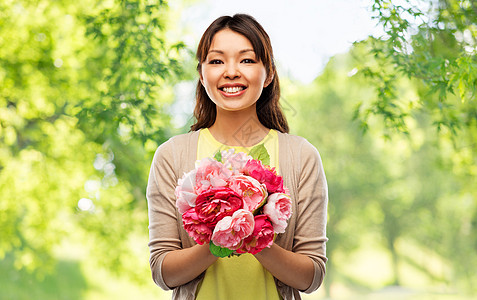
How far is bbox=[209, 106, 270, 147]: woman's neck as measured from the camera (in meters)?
1.64

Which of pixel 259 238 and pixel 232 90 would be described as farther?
pixel 232 90

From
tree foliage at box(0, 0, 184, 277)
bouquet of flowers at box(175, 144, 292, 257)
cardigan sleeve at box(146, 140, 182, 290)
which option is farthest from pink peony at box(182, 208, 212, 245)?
tree foliage at box(0, 0, 184, 277)

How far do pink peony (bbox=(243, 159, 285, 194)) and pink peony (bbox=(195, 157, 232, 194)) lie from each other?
6cm

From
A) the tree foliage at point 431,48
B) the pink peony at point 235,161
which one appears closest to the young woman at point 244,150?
the pink peony at point 235,161

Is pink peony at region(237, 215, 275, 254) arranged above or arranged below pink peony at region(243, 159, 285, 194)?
below

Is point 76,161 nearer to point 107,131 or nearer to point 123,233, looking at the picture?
point 123,233

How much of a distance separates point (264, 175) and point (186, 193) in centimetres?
19

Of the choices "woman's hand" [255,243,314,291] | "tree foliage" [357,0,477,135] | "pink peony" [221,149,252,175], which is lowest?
"woman's hand" [255,243,314,291]

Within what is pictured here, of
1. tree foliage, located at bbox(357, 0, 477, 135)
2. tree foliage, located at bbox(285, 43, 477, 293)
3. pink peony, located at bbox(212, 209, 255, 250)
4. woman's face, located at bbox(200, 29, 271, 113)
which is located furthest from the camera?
tree foliage, located at bbox(285, 43, 477, 293)

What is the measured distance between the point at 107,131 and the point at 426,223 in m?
11.5

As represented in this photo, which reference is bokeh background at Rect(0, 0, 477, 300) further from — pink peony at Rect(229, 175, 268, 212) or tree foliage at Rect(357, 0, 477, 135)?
pink peony at Rect(229, 175, 268, 212)

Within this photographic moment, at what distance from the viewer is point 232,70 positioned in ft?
5.11

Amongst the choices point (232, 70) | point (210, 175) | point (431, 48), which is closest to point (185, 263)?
point (210, 175)

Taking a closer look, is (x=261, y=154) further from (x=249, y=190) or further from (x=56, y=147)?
(x=56, y=147)
